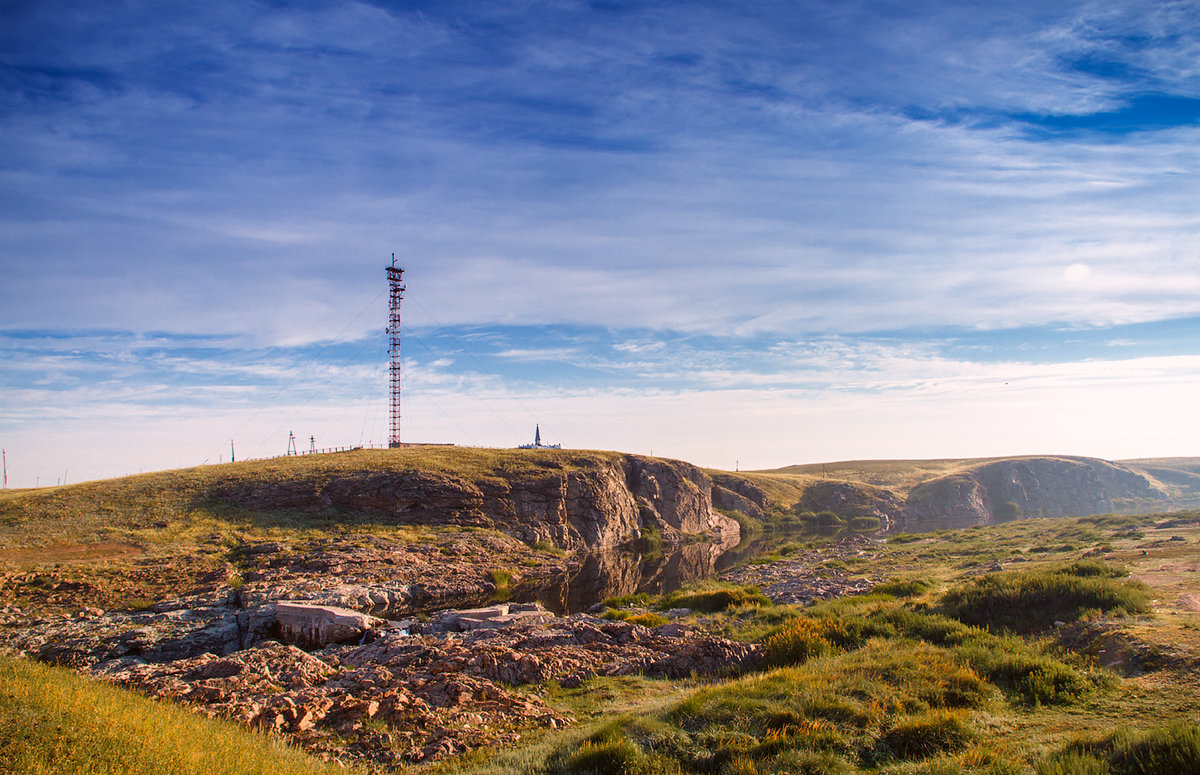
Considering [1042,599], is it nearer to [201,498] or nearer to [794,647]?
[794,647]

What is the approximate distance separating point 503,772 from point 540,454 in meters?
63.9

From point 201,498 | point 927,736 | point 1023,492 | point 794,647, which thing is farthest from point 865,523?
point 927,736

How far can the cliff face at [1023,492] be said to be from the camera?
335 ft

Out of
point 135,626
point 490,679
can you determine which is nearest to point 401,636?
point 490,679

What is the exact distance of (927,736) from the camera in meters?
9.93

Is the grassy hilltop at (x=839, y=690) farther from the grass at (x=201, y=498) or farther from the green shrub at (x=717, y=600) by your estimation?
the grass at (x=201, y=498)

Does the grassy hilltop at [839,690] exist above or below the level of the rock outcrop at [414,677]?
above

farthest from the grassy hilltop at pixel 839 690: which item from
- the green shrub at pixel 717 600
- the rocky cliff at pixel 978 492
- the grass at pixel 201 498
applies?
the rocky cliff at pixel 978 492

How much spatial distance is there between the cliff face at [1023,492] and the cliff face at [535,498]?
41.1m

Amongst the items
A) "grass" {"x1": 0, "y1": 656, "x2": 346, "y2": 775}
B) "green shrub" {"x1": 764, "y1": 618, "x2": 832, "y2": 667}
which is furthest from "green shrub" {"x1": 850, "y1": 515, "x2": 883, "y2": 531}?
"grass" {"x1": 0, "y1": 656, "x2": 346, "y2": 775}

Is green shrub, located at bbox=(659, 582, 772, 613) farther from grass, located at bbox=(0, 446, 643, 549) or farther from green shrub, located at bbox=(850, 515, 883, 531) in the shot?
green shrub, located at bbox=(850, 515, 883, 531)

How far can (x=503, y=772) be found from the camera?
32.1ft

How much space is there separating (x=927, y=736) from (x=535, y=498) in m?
51.8

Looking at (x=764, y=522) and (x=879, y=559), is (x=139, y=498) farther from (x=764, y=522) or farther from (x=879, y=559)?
(x=764, y=522)
